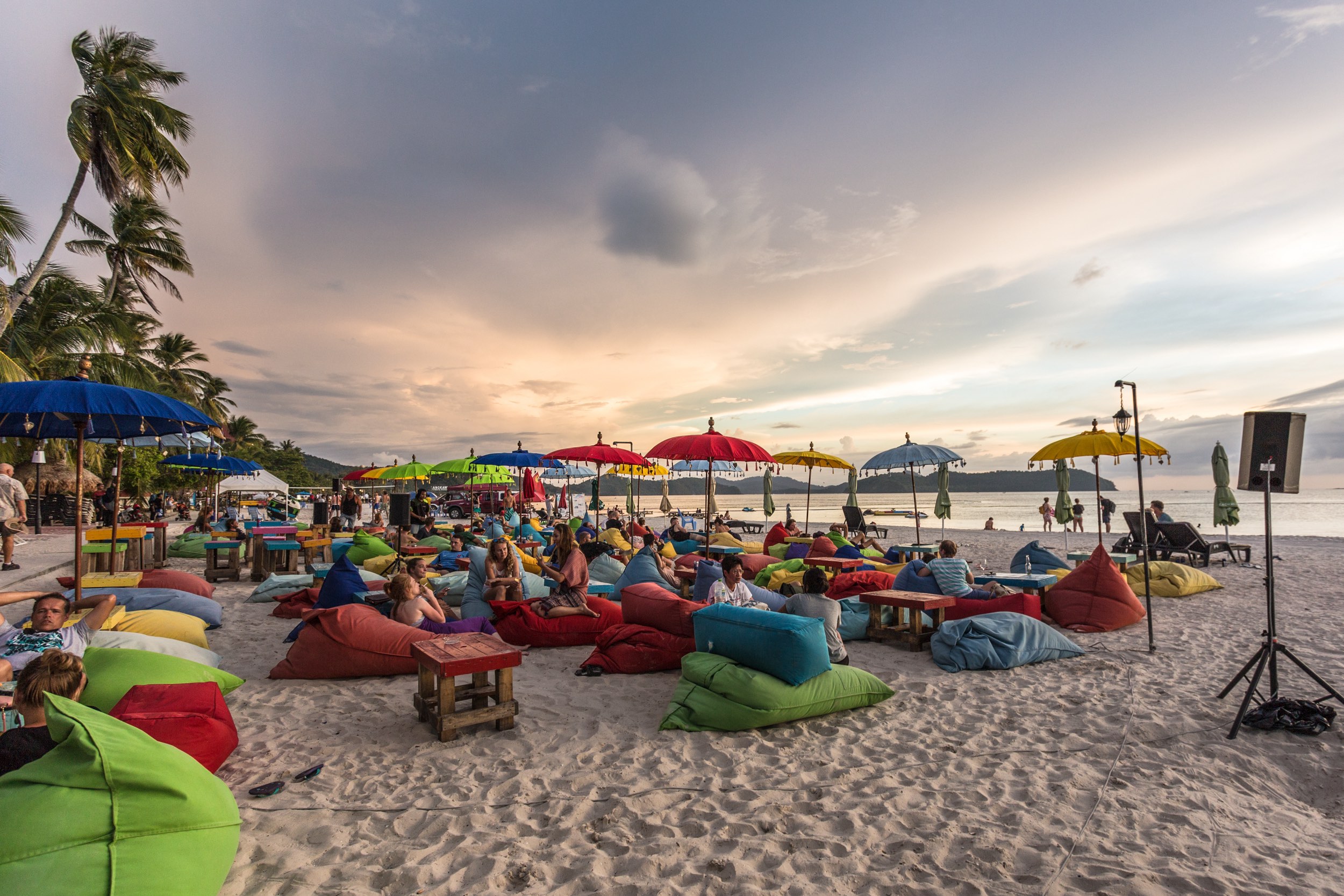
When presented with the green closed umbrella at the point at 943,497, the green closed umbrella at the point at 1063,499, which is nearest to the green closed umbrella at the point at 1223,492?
the green closed umbrella at the point at 1063,499

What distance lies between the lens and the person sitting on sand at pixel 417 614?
17.6 feet

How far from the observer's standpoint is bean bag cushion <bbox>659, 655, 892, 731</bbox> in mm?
3934

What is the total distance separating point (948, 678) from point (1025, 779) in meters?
1.81

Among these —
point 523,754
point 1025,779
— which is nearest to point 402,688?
point 523,754

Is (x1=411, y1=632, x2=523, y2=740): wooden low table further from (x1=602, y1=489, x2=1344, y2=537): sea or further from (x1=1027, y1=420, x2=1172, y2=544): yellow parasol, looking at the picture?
(x1=602, y1=489, x2=1344, y2=537): sea

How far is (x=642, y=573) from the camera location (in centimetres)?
757

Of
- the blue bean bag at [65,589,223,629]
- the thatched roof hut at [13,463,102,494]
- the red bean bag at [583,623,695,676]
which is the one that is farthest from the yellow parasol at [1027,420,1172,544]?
the thatched roof hut at [13,463,102,494]

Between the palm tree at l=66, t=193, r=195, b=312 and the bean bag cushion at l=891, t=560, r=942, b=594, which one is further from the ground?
the palm tree at l=66, t=193, r=195, b=312

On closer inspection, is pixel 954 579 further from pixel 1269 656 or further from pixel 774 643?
pixel 774 643

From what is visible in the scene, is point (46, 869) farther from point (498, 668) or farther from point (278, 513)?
point (278, 513)

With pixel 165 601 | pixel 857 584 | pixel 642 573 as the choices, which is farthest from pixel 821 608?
pixel 165 601

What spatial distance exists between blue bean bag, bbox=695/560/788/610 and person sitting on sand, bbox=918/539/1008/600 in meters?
1.62

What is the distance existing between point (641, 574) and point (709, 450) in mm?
2300

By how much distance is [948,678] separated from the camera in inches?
199
